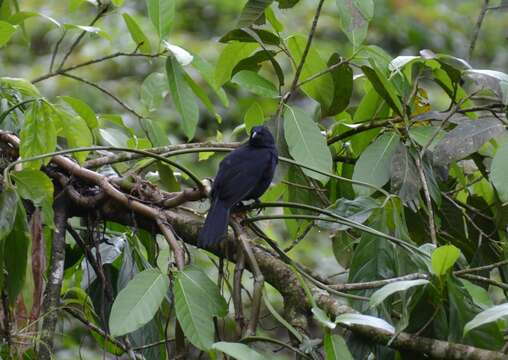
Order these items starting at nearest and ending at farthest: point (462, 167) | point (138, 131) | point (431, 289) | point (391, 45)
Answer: point (431, 289) < point (462, 167) < point (138, 131) < point (391, 45)

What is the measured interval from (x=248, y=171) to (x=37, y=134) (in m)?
1.10

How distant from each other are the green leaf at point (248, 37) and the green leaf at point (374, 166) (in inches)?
17.3

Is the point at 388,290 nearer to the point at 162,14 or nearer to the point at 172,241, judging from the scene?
the point at 172,241

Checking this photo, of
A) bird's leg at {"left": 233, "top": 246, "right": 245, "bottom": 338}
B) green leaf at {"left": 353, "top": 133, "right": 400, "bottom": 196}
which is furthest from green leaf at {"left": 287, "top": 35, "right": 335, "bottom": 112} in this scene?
bird's leg at {"left": 233, "top": 246, "right": 245, "bottom": 338}

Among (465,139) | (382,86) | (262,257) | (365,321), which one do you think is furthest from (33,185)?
(465,139)

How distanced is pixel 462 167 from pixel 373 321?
1319 millimetres

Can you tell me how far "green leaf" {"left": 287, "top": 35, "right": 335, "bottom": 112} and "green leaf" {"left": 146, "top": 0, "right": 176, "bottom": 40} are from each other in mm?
389

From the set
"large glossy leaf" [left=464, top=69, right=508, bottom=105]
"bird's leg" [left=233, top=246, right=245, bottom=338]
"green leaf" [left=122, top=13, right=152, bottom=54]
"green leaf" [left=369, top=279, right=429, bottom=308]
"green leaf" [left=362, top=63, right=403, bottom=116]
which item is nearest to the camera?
"green leaf" [left=369, top=279, right=429, bottom=308]

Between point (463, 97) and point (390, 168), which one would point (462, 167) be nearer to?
point (463, 97)

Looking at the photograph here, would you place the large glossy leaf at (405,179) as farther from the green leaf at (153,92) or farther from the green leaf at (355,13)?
the green leaf at (153,92)

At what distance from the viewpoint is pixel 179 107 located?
2.68 m

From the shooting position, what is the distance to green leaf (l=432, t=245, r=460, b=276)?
178cm

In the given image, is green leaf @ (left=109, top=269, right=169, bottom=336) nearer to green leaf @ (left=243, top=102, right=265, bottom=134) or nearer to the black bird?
the black bird

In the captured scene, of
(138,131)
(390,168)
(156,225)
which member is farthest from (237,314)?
(138,131)
